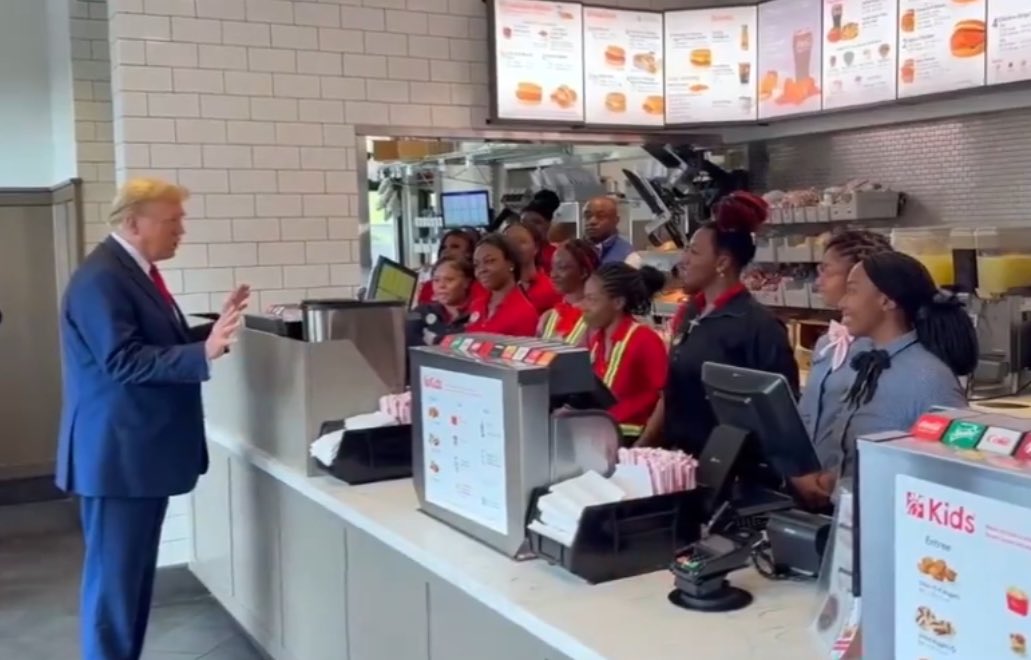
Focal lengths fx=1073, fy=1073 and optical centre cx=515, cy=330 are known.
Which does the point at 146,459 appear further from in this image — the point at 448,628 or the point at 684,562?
the point at 684,562

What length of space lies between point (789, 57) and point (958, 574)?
4933 mm

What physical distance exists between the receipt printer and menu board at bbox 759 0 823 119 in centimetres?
400

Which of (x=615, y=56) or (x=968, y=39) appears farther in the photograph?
(x=615, y=56)

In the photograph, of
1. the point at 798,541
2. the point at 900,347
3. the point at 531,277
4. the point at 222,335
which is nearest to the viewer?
the point at 798,541

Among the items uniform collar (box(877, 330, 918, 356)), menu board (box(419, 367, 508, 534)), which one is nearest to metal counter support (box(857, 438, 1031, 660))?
menu board (box(419, 367, 508, 534))

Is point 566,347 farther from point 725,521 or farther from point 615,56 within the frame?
point 615,56

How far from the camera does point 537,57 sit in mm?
5754

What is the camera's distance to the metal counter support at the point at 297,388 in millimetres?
3289

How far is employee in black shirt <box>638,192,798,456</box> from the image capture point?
3.40m

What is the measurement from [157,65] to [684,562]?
397 cm

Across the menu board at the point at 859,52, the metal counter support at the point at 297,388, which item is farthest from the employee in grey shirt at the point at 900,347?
the menu board at the point at 859,52

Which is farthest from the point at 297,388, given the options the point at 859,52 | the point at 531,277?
the point at 859,52

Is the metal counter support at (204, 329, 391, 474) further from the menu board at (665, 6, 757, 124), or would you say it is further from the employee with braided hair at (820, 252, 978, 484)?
the menu board at (665, 6, 757, 124)

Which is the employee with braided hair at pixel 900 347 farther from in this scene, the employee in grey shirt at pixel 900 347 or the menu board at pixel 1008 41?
the menu board at pixel 1008 41
